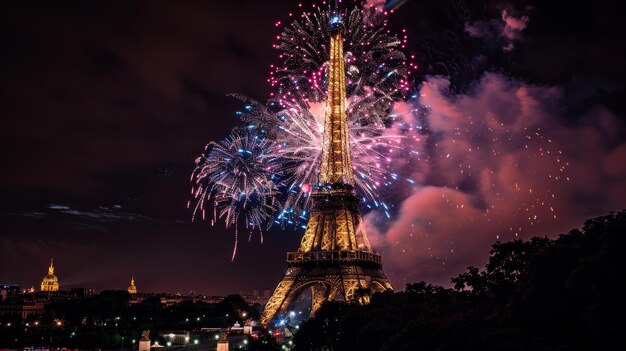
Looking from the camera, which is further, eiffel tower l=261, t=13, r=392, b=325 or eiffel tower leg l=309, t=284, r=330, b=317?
eiffel tower leg l=309, t=284, r=330, b=317

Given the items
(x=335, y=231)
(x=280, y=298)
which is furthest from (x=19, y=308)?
(x=335, y=231)

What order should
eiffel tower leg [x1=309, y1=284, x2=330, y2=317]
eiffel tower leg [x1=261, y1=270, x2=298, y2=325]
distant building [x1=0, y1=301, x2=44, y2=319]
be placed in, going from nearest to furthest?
eiffel tower leg [x1=261, y1=270, x2=298, y2=325] < eiffel tower leg [x1=309, y1=284, x2=330, y2=317] < distant building [x1=0, y1=301, x2=44, y2=319]

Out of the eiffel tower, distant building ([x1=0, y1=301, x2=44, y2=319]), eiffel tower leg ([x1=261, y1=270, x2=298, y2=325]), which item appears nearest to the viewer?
eiffel tower leg ([x1=261, y1=270, x2=298, y2=325])

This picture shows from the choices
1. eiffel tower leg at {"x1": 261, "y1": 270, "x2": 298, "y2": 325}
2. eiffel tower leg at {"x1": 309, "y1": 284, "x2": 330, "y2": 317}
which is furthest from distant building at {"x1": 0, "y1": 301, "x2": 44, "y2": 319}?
eiffel tower leg at {"x1": 261, "y1": 270, "x2": 298, "y2": 325}

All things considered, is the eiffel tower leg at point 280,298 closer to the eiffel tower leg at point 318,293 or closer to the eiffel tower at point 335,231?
the eiffel tower at point 335,231

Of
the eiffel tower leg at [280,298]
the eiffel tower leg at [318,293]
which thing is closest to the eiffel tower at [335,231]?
the eiffel tower leg at [280,298]

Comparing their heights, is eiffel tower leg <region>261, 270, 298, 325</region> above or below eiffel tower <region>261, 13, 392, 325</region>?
below

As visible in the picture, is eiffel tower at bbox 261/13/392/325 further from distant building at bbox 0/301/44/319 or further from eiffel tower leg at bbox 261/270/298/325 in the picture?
distant building at bbox 0/301/44/319

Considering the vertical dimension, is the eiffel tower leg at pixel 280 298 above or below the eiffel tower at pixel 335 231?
below
